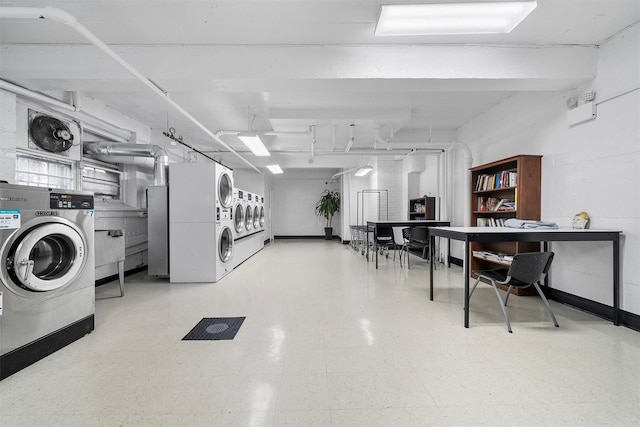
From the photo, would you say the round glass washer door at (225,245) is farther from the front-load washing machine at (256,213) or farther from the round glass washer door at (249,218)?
the front-load washing machine at (256,213)

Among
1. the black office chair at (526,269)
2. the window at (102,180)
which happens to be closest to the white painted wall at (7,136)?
the window at (102,180)

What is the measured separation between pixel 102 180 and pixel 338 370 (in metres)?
5.08

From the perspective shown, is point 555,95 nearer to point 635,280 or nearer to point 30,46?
point 635,280

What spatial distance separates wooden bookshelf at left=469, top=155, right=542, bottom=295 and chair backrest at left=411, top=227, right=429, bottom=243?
817 mm

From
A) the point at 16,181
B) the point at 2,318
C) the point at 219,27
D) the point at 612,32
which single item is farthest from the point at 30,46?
the point at 612,32

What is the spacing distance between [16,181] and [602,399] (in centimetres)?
567

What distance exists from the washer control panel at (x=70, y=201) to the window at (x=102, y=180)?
2.38 metres

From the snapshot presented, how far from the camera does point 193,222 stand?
4.45 meters

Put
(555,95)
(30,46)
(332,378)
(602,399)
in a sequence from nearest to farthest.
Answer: (602,399)
(332,378)
(30,46)
(555,95)

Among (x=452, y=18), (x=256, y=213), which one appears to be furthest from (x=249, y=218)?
(x=452, y=18)

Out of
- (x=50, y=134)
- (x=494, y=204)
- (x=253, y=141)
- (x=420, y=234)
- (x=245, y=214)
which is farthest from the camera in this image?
(x=245, y=214)

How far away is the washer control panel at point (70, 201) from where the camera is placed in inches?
88.9

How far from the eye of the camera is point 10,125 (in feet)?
10.4

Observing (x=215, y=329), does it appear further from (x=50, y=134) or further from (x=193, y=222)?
(x=50, y=134)
